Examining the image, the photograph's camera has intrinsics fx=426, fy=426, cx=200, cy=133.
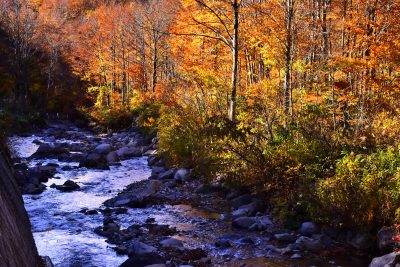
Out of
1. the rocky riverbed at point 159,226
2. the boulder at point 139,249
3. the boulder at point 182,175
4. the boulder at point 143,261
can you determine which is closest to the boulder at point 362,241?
the rocky riverbed at point 159,226

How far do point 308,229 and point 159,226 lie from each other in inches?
157

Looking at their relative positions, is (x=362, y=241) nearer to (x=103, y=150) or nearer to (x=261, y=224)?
(x=261, y=224)

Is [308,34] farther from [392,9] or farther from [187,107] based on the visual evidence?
[187,107]

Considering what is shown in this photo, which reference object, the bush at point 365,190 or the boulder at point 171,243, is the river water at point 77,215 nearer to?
the boulder at point 171,243

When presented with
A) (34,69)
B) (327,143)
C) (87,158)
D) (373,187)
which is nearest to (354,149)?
(327,143)

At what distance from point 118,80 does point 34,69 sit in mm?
8776

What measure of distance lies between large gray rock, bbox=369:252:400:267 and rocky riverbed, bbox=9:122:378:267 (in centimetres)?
67

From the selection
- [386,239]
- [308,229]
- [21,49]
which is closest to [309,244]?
[308,229]

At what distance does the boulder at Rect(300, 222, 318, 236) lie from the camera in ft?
35.2

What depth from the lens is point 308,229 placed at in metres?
10.8

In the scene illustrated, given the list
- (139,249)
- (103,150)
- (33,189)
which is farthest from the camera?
(103,150)

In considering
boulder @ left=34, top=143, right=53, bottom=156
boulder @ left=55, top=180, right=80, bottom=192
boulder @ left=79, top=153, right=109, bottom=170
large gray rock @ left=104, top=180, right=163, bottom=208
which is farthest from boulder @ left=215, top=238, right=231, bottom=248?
boulder @ left=34, top=143, right=53, bottom=156

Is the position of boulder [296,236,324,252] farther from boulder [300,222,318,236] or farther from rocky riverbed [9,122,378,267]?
boulder [300,222,318,236]

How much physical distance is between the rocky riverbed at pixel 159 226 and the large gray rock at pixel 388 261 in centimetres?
67
